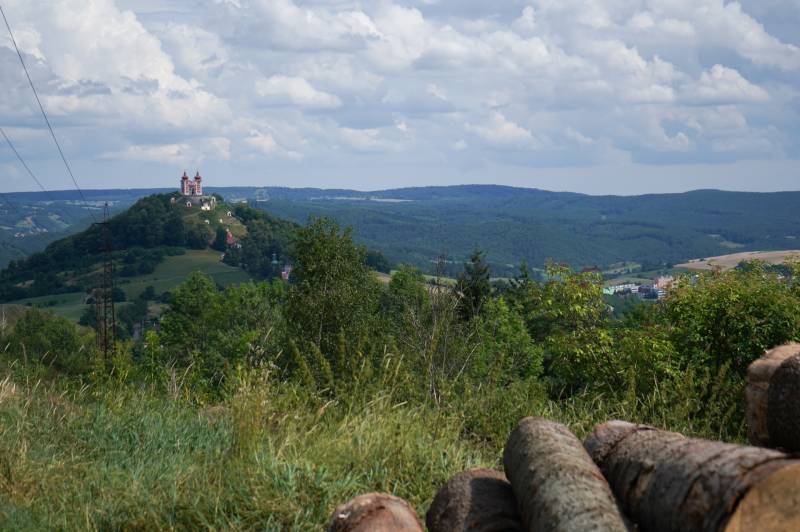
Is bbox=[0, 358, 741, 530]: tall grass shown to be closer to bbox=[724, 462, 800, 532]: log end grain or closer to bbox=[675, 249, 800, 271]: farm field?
bbox=[724, 462, 800, 532]: log end grain

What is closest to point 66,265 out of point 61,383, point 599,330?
point 599,330

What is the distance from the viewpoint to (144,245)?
151m

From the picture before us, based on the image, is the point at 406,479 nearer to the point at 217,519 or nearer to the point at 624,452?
the point at 217,519

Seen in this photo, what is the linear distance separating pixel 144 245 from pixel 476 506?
6035 inches

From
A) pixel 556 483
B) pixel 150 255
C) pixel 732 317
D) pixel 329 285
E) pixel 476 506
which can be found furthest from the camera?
pixel 150 255

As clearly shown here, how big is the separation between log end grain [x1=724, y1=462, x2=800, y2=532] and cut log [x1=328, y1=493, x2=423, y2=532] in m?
1.69

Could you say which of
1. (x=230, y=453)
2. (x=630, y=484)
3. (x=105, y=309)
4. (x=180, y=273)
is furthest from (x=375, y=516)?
(x=180, y=273)

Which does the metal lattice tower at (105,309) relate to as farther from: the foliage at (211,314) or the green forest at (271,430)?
the green forest at (271,430)

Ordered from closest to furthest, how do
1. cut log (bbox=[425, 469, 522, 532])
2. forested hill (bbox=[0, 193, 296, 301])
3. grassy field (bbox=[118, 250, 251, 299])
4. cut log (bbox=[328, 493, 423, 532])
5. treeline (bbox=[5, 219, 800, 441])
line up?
cut log (bbox=[328, 493, 423, 532]), cut log (bbox=[425, 469, 522, 532]), treeline (bbox=[5, 219, 800, 441]), grassy field (bbox=[118, 250, 251, 299]), forested hill (bbox=[0, 193, 296, 301])

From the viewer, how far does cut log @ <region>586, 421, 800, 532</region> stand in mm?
3574

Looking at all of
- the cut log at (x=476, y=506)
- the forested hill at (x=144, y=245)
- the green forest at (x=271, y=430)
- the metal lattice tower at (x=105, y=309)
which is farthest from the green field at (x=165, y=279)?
the cut log at (x=476, y=506)

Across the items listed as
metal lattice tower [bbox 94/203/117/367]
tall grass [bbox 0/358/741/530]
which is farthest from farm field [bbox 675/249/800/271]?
metal lattice tower [bbox 94/203/117/367]

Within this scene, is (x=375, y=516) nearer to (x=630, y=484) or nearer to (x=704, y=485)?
Answer: (x=630, y=484)

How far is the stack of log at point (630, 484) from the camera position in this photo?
11.8 feet
